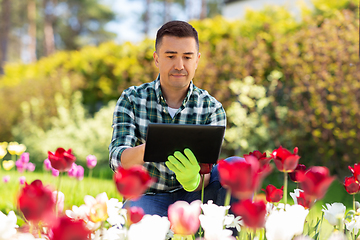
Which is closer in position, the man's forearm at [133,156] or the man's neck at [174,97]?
the man's forearm at [133,156]

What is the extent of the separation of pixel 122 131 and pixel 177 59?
466 millimetres

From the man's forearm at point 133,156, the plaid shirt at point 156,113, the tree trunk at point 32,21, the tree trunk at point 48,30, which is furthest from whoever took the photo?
the tree trunk at point 32,21

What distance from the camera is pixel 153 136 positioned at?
1.23 metres

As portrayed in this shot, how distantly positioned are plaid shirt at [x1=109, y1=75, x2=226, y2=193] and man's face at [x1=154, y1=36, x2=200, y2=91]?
0.19 m

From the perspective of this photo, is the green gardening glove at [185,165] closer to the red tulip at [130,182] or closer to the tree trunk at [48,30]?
the red tulip at [130,182]

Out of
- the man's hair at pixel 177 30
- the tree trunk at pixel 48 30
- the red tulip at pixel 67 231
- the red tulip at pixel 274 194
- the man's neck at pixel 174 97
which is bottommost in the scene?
the red tulip at pixel 274 194

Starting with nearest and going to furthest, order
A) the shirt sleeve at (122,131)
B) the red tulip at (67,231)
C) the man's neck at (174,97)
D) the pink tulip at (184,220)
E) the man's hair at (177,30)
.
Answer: the red tulip at (67,231)
the pink tulip at (184,220)
the shirt sleeve at (122,131)
the man's hair at (177,30)
the man's neck at (174,97)

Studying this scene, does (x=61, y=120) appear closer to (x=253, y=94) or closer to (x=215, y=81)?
(x=215, y=81)

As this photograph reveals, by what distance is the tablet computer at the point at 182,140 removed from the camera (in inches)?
47.7

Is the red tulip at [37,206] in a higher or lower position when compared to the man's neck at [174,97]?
lower

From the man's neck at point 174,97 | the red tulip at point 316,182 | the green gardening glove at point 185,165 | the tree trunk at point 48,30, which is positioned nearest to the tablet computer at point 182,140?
the green gardening glove at point 185,165

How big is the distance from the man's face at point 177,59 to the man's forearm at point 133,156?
0.46m

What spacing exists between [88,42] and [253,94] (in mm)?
18816

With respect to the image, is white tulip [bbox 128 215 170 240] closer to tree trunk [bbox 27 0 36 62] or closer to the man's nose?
the man's nose
